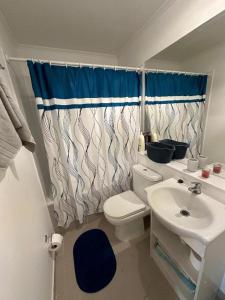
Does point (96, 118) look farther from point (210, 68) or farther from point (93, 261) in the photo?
point (93, 261)

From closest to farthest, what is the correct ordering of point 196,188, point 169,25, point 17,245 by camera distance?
point 17,245, point 196,188, point 169,25

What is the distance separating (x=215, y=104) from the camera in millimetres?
1114

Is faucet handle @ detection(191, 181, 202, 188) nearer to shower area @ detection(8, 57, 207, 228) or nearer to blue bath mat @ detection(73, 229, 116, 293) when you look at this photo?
shower area @ detection(8, 57, 207, 228)

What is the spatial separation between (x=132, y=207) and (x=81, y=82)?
1387 millimetres

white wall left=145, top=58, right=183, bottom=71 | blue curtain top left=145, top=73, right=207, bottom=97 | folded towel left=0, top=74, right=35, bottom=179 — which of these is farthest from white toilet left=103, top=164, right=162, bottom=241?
white wall left=145, top=58, right=183, bottom=71

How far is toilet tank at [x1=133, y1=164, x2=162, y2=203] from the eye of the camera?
1.42 m

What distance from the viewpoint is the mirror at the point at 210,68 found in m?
0.98

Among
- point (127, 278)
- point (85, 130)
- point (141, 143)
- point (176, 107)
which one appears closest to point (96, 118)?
point (85, 130)

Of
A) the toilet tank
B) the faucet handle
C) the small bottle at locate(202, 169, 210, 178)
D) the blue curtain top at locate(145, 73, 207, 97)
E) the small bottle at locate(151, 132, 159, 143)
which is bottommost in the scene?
the toilet tank

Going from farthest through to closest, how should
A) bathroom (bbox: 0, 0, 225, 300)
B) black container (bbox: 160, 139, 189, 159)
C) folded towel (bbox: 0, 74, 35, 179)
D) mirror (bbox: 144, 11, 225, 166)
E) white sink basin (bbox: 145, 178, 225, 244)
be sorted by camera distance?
black container (bbox: 160, 139, 189, 159) < mirror (bbox: 144, 11, 225, 166) < bathroom (bbox: 0, 0, 225, 300) < white sink basin (bbox: 145, 178, 225, 244) < folded towel (bbox: 0, 74, 35, 179)

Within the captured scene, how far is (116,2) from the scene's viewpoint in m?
1.10

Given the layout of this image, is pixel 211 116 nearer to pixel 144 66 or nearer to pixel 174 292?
pixel 144 66

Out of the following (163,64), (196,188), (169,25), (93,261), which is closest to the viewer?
(196,188)

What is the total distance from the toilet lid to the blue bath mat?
47 centimetres
